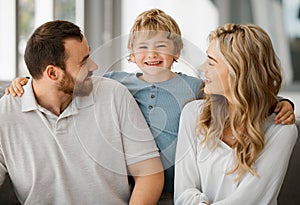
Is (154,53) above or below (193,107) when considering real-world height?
above

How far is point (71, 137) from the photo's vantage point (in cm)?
177

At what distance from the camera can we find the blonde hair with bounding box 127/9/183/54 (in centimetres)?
166

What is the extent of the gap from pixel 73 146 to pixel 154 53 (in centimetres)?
41

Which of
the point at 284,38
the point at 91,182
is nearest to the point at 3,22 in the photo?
the point at 91,182

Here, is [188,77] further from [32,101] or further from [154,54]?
[32,101]

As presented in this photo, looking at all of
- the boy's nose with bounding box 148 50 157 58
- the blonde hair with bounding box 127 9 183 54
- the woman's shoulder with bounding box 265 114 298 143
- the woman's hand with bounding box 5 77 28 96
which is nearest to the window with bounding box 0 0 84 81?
the woman's hand with bounding box 5 77 28 96

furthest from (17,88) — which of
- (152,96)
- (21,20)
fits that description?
(21,20)

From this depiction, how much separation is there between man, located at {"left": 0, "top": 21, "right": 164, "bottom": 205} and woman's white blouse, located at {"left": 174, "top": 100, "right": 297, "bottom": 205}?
98 mm

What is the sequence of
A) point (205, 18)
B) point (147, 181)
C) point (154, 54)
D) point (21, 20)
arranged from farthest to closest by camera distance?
point (205, 18), point (21, 20), point (147, 181), point (154, 54)

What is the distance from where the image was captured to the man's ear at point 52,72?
5.79ft

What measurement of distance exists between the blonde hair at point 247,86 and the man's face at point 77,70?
0.38 meters

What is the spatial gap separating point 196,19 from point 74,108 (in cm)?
229

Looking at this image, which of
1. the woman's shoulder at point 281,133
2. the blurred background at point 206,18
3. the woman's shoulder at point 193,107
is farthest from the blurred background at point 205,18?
the woman's shoulder at point 281,133

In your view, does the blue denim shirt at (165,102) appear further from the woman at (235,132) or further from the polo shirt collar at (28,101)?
the polo shirt collar at (28,101)
